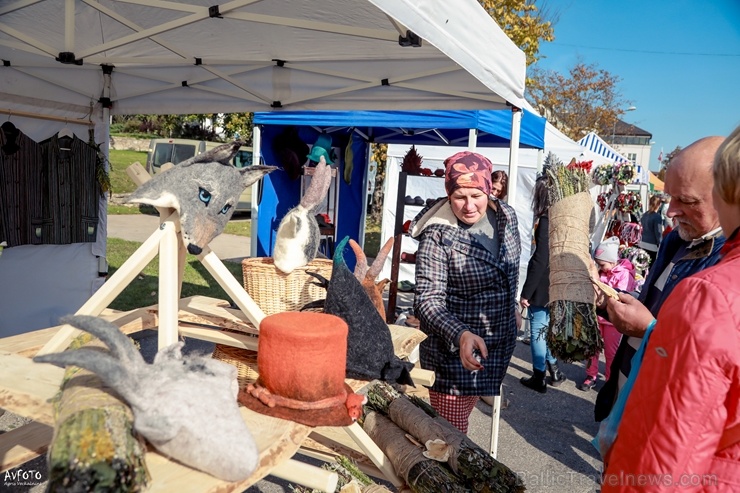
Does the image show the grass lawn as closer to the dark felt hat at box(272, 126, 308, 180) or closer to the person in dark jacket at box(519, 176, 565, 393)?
the dark felt hat at box(272, 126, 308, 180)

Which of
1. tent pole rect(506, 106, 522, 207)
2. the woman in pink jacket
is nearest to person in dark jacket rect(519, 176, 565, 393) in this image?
tent pole rect(506, 106, 522, 207)

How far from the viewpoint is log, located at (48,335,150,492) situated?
726 mm

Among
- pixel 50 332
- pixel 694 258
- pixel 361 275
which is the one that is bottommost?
pixel 50 332

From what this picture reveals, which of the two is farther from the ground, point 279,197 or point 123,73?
point 123,73

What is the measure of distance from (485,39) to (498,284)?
1.01 meters

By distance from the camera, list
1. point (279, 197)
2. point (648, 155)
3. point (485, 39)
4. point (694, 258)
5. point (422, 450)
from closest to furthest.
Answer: point (694, 258), point (422, 450), point (485, 39), point (279, 197), point (648, 155)

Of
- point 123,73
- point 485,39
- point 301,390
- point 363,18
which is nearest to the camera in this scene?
point 301,390

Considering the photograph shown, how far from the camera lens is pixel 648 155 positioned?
147ft

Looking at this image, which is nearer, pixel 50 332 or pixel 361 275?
pixel 50 332

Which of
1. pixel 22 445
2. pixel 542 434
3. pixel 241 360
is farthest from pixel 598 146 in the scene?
pixel 22 445

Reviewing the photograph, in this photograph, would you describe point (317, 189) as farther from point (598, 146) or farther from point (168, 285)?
point (598, 146)

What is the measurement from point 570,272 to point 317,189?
96 centimetres

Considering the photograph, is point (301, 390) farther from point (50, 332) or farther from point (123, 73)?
point (123, 73)

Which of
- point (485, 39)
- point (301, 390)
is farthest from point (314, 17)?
point (301, 390)
